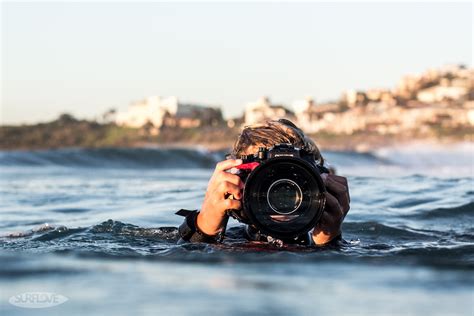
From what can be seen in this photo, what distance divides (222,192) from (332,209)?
55 centimetres

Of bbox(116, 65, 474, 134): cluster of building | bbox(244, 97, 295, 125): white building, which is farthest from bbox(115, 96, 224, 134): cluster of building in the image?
bbox(244, 97, 295, 125): white building

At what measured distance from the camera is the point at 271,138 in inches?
170

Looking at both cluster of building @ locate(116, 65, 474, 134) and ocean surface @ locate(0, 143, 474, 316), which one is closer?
ocean surface @ locate(0, 143, 474, 316)

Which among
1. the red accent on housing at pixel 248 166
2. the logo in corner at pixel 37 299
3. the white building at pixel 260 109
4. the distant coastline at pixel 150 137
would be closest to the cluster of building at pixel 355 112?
the white building at pixel 260 109

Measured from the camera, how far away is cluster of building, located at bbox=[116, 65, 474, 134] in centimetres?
7764

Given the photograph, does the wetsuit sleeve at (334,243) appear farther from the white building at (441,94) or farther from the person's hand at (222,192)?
the white building at (441,94)

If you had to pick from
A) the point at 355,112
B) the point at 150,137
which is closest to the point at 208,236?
the point at 150,137

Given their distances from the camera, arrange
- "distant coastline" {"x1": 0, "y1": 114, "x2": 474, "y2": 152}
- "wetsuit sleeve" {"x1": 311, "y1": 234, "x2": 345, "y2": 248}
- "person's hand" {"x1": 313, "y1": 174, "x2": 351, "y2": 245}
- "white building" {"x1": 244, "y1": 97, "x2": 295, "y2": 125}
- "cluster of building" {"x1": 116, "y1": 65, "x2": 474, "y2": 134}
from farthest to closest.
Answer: "cluster of building" {"x1": 116, "y1": 65, "x2": 474, "y2": 134}
"distant coastline" {"x1": 0, "y1": 114, "x2": 474, "y2": 152}
"white building" {"x1": 244, "y1": 97, "x2": 295, "y2": 125}
"wetsuit sleeve" {"x1": 311, "y1": 234, "x2": 345, "y2": 248}
"person's hand" {"x1": 313, "y1": 174, "x2": 351, "y2": 245}

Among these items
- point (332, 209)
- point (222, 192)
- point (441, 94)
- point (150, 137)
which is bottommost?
point (150, 137)

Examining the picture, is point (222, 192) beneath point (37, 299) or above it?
above

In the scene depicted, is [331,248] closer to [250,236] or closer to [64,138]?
[250,236]

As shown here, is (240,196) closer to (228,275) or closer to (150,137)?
(228,275)

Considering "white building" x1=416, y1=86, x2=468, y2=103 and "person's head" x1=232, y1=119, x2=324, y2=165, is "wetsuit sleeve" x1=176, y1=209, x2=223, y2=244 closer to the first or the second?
"person's head" x1=232, y1=119, x2=324, y2=165

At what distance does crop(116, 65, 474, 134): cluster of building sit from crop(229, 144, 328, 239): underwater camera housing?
5983 cm
